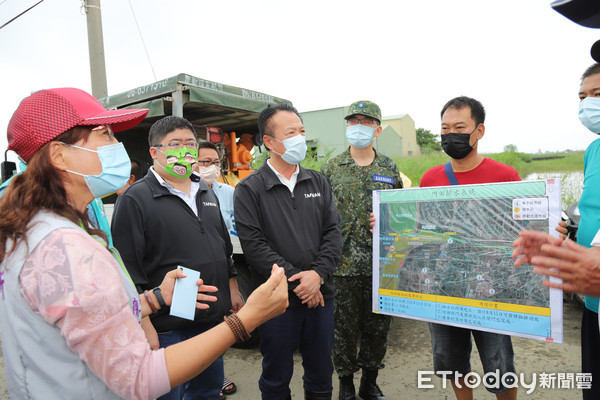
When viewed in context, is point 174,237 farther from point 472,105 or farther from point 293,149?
point 472,105

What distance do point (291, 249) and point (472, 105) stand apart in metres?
1.66

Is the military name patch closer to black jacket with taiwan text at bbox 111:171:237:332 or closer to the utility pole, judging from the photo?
black jacket with taiwan text at bbox 111:171:237:332

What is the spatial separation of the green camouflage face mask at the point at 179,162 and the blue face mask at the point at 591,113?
2384 mm

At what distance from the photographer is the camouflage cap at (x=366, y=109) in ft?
10.3

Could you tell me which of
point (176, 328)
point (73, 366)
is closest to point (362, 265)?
point (176, 328)

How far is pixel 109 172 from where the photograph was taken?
134cm

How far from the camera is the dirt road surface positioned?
9.68 feet

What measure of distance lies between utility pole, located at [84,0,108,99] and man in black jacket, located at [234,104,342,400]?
259 inches

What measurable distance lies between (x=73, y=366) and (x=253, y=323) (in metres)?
0.54

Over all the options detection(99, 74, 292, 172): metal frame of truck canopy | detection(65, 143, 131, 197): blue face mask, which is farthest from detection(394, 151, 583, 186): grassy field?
detection(65, 143, 131, 197): blue face mask

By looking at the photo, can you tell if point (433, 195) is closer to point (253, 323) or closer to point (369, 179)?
point (369, 179)

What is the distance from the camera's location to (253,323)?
121 cm

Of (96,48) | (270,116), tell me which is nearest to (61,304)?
(270,116)

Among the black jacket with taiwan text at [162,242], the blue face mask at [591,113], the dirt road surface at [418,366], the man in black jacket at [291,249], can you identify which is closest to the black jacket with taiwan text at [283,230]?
the man in black jacket at [291,249]
